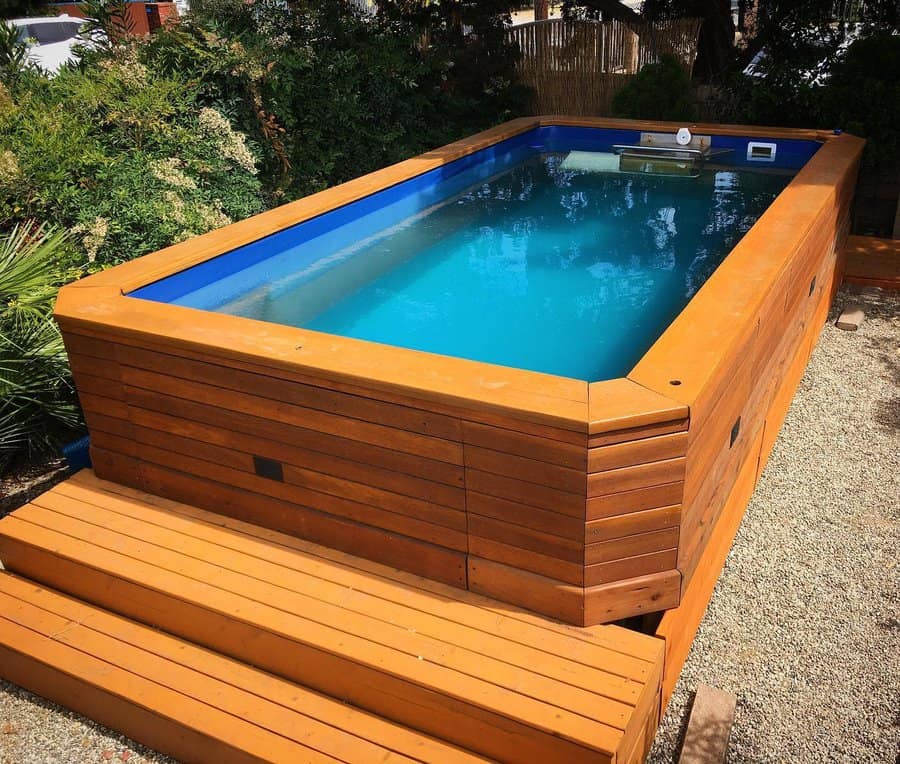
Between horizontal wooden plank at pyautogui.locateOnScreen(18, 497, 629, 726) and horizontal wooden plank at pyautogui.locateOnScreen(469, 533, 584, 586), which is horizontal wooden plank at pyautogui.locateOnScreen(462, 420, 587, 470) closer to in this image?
horizontal wooden plank at pyautogui.locateOnScreen(469, 533, 584, 586)

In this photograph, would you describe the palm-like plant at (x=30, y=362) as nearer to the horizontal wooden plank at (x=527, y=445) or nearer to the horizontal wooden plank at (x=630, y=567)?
the horizontal wooden plank at (x=527, y=445)

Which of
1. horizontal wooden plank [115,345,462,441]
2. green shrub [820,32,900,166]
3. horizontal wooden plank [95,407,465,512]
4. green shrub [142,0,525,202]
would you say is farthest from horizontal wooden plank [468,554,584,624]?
green shrub [820,32,900,166]

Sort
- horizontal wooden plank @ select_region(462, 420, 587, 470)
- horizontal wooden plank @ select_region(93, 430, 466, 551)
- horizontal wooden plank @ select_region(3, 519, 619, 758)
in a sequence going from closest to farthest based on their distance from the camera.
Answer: horizontal wooden plank @ select_region(3, 519, 619, 758) < horizontal wooden plank @ select_region(462, 420, 587, 470) < horizontal wooden plank @ select_region(93, 430, 466, 551)

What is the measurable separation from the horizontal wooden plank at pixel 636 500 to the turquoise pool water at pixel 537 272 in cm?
135

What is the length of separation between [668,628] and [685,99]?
23.7ft

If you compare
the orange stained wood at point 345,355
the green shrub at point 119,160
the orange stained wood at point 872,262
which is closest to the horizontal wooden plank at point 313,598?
the orange stained wood at point 345,355

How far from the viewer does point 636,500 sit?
8.54 ft

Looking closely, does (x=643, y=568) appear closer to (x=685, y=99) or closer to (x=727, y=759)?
(x=727, y=759)

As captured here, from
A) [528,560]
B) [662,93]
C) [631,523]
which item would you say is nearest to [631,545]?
[631,523]

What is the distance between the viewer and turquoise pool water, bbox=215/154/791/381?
434 cm

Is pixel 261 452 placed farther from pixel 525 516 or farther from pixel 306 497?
pixel 525 516

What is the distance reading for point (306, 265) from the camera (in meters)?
5.25

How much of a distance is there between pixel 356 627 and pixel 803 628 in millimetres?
1708

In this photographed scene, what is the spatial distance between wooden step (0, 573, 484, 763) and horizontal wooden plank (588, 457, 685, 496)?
2.92ft
